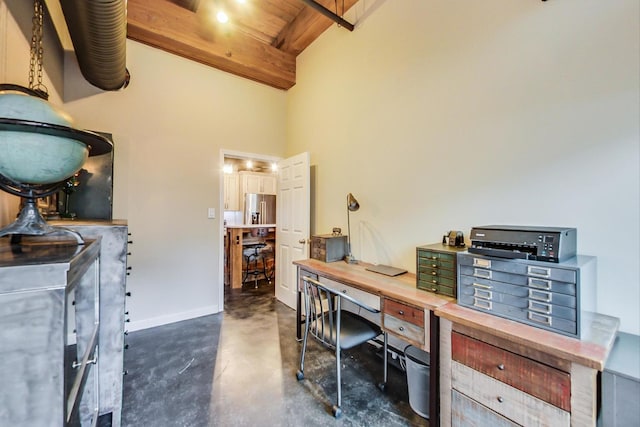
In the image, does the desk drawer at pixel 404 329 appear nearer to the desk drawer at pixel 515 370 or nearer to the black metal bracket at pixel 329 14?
the desk drawer at pixel 515 370

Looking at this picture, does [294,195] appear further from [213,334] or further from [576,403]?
[576,403]

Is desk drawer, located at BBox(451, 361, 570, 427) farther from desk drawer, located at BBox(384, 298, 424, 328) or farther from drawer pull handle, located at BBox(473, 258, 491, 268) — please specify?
drawer pull handle, located at BBox(473, 258, 491, 268)

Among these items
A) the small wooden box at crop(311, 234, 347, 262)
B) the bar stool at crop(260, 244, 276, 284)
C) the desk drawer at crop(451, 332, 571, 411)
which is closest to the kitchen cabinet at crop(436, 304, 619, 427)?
the desk drawer at crop(451, 332, 571, 411)

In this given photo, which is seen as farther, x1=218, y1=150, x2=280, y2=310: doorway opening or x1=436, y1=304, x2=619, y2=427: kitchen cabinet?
x1=218, y1=150, x2=280, y2=310: doorway opening

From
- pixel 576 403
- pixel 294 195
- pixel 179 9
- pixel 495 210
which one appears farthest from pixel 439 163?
pixel 179 9

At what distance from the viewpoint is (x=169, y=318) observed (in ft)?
9.86

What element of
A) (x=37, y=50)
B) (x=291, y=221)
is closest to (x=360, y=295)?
(x=291, y=221)

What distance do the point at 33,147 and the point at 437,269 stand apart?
189 cm

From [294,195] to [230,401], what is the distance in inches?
87.2

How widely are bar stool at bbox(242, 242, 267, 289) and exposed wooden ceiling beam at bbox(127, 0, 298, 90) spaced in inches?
103

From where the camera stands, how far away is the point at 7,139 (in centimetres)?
76

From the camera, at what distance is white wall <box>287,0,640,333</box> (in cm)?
Answer: 129

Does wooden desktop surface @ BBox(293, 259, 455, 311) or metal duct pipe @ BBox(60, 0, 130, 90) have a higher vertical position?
metal duct pipe @ BBox(60, 0, 130, 90)

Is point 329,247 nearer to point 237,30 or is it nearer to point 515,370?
point 515,370
